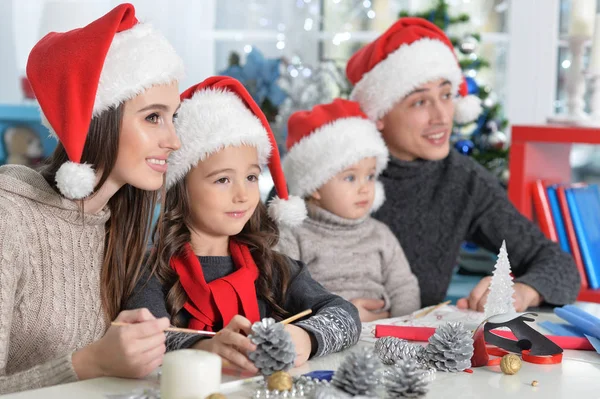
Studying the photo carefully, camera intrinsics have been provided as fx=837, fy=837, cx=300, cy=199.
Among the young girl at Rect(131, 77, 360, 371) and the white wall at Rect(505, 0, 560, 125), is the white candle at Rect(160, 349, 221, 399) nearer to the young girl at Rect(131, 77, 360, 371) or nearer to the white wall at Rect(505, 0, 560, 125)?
the young girl at Rect(131, 77, 360, 371)

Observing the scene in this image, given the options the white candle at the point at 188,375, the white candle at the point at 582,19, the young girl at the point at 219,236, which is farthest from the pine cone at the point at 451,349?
the white candle at the point at 582,19

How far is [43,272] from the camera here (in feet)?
5.10

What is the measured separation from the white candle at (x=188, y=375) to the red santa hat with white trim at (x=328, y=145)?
1.10 metres

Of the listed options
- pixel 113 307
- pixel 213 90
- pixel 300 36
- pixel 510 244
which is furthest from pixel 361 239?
pixel 300 36

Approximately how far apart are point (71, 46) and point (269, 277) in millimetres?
620

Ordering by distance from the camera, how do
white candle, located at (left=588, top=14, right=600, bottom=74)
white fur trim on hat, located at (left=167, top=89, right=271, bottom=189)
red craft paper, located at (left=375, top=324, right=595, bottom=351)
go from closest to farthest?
red craft paper, located at (left=375, top=324, right=595, bottom=351) → white fur trim on hat, located at (left=167, top=89, right=271, bottom=189) → white candle, located at (left=588, top=14, right=600, bottom=74)

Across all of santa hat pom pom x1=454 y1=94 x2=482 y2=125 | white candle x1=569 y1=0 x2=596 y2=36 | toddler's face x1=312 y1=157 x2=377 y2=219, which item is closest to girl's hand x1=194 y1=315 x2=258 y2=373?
toddler's face x1=312 y1=157 x2=377 y2=219

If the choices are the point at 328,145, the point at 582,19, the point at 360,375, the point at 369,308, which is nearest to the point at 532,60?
the point at 582,19

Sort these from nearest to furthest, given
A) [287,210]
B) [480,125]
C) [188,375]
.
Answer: [188,375], [287,210], [480,125]

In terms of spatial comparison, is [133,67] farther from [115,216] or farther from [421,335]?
[421,335]

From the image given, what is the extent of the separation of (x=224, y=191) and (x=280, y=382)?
2.02 feet

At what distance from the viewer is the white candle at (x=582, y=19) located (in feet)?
9.80

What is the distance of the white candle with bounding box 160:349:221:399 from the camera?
3.69ft

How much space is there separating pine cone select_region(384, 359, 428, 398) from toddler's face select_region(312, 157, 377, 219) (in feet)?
3.22
